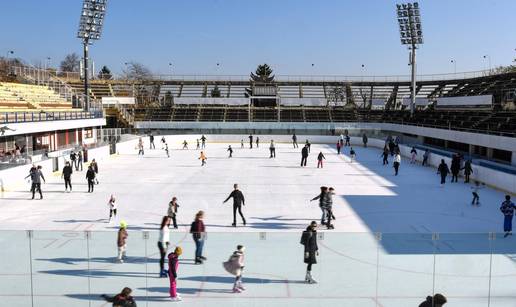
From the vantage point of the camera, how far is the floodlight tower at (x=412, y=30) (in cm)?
5062

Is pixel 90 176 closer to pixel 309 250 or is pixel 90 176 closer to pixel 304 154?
pixel 304 154

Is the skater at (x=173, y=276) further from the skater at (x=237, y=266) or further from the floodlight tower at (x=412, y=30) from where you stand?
the floodlight tower at (x=412, y=30)

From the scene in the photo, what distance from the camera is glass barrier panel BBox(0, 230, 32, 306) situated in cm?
786

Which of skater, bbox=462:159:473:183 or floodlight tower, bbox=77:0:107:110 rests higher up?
floodlight tower, bbox=77:0:107:110

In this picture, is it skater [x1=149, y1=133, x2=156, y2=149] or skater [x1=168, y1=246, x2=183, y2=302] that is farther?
skater [x1=149, y1=133, x2=156, y2=149]

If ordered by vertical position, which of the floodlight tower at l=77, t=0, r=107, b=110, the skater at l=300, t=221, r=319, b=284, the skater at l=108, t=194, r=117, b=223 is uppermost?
the floodlight tower at l=77, t=0, r=107, b=110

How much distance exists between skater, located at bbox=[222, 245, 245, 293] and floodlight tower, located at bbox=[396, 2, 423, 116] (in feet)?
147

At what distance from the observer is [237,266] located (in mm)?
8172

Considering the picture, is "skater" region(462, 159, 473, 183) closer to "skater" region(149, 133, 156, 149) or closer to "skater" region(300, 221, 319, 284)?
"skater" region(300, 221, 319, 284)

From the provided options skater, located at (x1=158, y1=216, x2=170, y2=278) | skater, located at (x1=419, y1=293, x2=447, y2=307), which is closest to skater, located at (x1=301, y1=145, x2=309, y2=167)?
skater, located at (x1=158, y1=216, x2=170, y2=278)

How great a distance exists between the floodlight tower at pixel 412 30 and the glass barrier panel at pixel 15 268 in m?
45.8

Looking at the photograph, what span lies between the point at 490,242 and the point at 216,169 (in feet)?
66.5

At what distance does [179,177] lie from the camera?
24.4m

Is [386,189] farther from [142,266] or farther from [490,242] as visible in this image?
[142,266]
